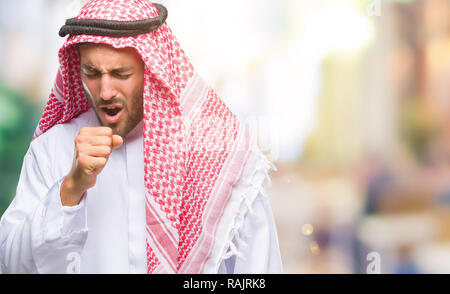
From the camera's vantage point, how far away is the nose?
162cm

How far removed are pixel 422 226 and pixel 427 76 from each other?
3.16ft

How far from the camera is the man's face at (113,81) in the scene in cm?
167

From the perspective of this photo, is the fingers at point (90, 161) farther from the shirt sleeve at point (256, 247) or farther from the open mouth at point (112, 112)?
the shirt sleeve at point (256, 247)

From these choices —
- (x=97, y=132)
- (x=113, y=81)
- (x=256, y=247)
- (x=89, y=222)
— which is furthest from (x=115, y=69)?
(x=256, y=247)

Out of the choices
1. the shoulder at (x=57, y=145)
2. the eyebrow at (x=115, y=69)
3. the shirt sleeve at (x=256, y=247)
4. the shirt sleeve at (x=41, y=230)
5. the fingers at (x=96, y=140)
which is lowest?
the shirt sleeve at (x=256, y=247)

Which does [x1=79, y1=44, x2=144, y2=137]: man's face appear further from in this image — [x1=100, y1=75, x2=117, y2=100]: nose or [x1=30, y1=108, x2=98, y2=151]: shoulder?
[x1=30, y1=108, x2=98, y2=151]: shoulder

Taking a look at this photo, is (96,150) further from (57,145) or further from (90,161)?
(57,145)

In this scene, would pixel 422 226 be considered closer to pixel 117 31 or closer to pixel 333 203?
pixel 333 203

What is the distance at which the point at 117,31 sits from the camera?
5.52ft

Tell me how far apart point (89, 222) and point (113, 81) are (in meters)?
0.47

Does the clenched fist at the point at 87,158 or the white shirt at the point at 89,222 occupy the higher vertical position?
the clenched fist at the point at 87,158

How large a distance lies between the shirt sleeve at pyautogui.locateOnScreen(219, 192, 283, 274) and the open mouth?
0.55m

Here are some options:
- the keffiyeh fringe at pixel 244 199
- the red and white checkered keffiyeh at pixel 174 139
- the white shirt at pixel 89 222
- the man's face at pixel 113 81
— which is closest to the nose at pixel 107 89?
the man's face at pixel 113 81

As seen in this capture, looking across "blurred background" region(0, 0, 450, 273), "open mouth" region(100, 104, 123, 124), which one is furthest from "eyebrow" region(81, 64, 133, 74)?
"blurred background" region(0, 0, 450, 273)
